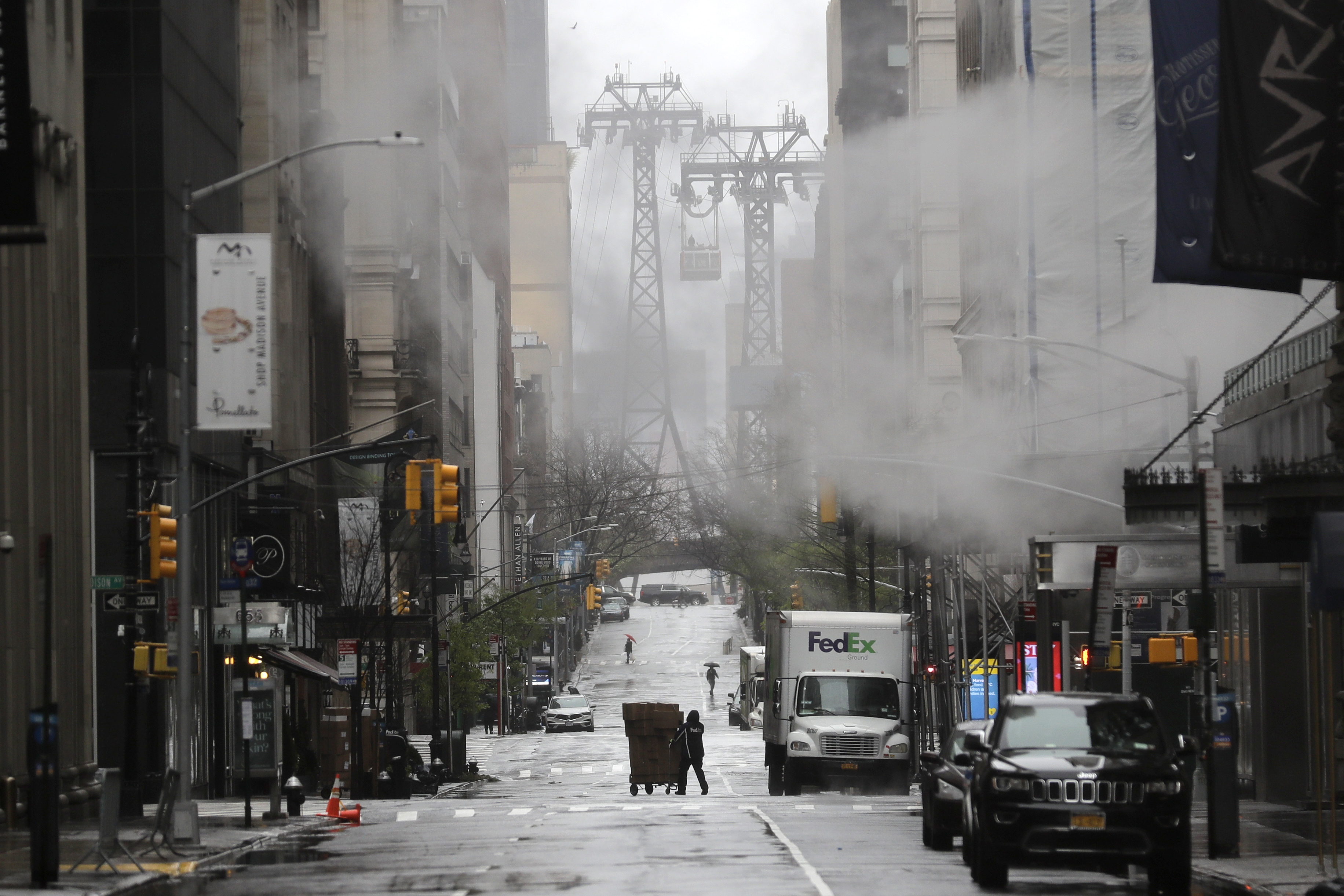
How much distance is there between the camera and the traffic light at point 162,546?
2208cm

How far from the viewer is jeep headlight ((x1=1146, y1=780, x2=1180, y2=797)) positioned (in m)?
14.2

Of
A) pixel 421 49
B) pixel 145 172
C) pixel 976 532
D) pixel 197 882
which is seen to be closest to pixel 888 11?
pixel 421 49

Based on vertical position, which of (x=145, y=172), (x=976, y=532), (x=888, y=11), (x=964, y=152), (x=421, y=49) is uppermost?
(x=888, y=11)

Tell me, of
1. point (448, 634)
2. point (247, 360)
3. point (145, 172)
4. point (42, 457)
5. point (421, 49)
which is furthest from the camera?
point (421, 49)

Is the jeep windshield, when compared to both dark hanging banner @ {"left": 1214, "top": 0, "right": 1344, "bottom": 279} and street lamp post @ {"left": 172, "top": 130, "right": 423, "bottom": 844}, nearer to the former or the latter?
dark hanging banner @ {"left": 1214, "top": 0, "right": 1344, "bottom": 279}

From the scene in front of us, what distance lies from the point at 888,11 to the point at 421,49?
39342 millimetres

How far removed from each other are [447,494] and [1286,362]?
→ 10.4m

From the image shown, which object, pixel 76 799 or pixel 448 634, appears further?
pixel 448 634

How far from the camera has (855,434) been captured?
188 feet

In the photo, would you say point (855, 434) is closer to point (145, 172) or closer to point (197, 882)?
point (145, 172)

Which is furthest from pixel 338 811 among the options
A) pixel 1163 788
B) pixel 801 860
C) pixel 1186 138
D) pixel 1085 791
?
pixel 1163 788

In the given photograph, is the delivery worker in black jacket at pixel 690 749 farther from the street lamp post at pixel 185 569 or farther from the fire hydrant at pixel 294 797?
the street lamp post at pixel 185 569

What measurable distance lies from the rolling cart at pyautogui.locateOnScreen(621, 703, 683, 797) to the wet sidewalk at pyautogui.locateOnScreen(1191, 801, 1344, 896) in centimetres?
1065

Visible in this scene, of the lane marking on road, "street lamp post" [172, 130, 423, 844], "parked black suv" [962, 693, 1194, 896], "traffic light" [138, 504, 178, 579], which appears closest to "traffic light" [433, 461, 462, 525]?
"street lamp post" [172, 130, 423, 844]
